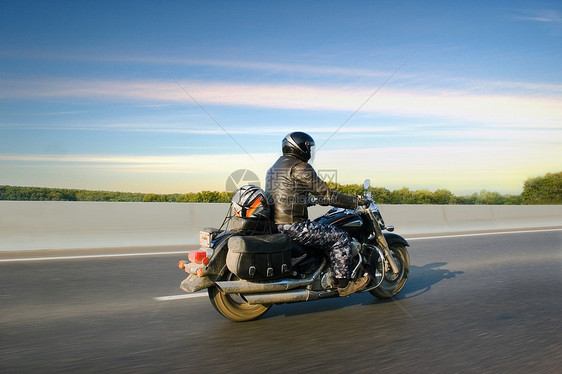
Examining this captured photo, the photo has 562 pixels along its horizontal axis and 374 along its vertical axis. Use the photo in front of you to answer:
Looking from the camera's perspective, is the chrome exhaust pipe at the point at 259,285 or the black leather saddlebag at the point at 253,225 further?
the black leather saddlebag at the point at 253,225

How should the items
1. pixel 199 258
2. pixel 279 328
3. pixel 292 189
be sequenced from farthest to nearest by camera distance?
pixel 292 189 → pixel 279 328 → pixel 199 258

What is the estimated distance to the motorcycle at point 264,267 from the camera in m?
5.61

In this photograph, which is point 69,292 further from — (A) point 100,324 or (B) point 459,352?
(B) point 459,352

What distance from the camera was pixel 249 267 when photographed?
560 cm

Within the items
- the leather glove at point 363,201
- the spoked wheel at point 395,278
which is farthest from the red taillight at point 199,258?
the spoked wheel at point 395,278

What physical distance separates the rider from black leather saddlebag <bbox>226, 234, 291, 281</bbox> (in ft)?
0.88

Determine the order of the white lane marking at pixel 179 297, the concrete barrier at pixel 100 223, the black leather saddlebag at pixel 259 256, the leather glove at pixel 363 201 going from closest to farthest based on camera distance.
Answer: the black leather saddlebag at pixel 259 256
the leather glove at pixel 363 201
the white lane marking at pixel 179 297
the concrete barrier at pixel 100 223

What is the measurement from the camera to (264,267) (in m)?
5.72

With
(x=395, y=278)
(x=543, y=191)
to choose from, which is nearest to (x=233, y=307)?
(x=395, y=278)

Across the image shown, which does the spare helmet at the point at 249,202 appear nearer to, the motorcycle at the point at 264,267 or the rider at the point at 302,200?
the motorcycle at the point at 264,267

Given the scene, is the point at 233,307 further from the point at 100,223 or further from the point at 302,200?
the point at 100,223

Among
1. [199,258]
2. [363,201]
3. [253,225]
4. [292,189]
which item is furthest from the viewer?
[363,201]

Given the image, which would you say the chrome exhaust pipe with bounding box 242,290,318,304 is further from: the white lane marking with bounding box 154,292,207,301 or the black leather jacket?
the white lane marking with bounding box 154,292,207,301

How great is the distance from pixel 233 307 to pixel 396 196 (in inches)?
561
